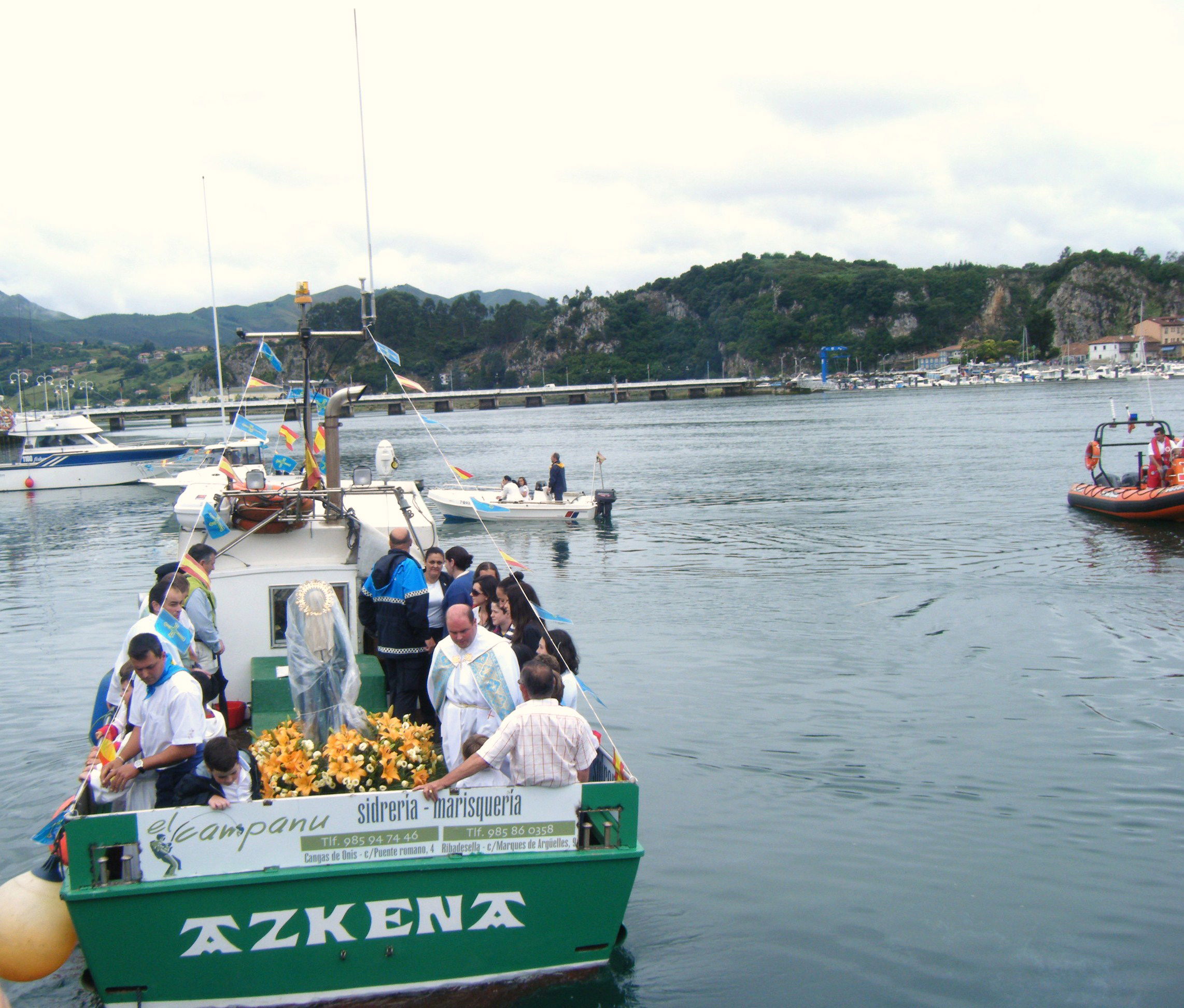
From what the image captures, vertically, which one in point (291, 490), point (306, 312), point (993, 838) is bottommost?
point (993, 838)

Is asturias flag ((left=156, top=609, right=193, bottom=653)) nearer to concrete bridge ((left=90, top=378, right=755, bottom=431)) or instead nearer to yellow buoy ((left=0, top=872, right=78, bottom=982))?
yellow buoy ((left=0, top=872, right=78, bottom=982))

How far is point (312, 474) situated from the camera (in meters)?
10.9

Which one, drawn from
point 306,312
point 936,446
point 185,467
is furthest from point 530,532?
point 936,446

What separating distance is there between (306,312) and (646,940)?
24.2 feet

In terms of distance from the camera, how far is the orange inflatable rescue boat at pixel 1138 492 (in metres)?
26.6

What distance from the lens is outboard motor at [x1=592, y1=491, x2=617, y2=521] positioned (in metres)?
31.1

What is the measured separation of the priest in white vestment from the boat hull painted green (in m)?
0.81

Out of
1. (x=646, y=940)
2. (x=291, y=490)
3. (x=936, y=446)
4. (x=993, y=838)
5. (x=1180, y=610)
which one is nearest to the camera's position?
(x=646, y=940)

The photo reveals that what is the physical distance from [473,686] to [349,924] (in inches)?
62.1

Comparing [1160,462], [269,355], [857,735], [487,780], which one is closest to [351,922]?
[487,780]

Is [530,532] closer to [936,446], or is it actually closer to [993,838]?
[993,838]

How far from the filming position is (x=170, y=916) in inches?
212

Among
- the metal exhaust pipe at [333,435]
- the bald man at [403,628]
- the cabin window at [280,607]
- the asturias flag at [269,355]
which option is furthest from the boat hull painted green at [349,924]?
the asturias flag at [269,355]

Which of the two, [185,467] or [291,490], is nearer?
[291,490]
